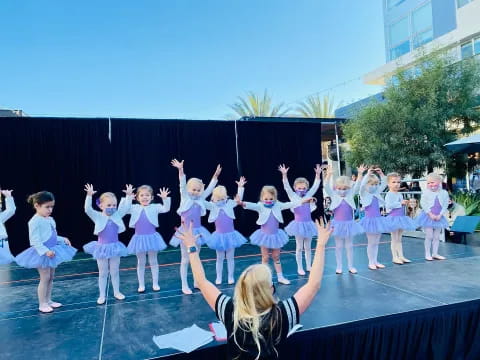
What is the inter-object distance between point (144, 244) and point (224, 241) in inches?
34.0

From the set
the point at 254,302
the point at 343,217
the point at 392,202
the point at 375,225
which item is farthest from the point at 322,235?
the point at 392,202

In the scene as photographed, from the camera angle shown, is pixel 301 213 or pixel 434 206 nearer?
pixel 301 213

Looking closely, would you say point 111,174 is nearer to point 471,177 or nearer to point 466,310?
point 466,310

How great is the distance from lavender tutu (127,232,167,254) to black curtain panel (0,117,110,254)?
344 cm

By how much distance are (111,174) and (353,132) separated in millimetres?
6171

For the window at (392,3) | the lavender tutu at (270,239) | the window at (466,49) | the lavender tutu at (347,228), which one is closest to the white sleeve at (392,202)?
the lavender tutu at (347,228)

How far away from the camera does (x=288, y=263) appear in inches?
205

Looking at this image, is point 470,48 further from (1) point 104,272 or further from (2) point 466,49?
(1) point 104,272

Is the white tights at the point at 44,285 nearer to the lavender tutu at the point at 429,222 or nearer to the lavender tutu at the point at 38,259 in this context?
the lavender tutu at the point at 38,259

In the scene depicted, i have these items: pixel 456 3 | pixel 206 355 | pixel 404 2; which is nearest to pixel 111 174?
pixel 206 355

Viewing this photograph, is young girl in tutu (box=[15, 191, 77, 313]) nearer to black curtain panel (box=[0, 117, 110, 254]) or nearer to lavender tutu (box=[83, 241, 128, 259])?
lavender tutu (box=[83, 241, 128, 259])

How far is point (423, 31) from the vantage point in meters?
13.4

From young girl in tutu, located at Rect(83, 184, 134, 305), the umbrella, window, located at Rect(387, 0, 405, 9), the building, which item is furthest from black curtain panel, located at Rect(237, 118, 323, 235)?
window, located at Rect(387, 0, 405, 9)

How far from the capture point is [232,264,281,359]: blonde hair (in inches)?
57.4
